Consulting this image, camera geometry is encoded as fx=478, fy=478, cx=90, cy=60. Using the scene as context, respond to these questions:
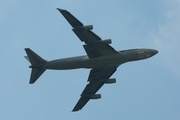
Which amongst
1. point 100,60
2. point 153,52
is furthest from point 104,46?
point 153,52

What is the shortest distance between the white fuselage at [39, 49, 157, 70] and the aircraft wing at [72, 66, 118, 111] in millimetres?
5667

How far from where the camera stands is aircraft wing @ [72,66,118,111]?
108938mm

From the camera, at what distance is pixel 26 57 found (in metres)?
105

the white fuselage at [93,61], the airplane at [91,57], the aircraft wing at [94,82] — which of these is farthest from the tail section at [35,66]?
the aircraft wing at [94,82]

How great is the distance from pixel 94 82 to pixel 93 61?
11.3 metres

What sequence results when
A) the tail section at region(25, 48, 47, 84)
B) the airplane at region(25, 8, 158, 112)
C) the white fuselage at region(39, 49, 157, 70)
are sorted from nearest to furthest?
the airplane at region(25, 8, 158, 112) < the white fuselage at region(39, 49, 157, 70) < the tail section at region(25, 48, 47, 84)

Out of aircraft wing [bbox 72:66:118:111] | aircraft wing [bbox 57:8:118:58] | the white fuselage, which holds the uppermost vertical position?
aircraft wing [bbox 57:8:118:58]

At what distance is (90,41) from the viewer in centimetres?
9975

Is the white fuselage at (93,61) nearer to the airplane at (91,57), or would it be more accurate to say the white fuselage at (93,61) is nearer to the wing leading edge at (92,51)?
the airplane at (91,57)

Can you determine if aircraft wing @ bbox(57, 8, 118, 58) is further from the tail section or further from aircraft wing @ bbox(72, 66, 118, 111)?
the tail section

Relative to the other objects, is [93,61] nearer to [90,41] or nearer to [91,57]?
[91,57]

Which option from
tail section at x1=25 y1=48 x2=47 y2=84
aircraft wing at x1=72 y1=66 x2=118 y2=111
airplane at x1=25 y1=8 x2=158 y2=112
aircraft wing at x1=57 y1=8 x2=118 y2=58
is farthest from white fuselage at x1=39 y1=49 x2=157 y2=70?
aircraft wing at x1=72 y1=66 x2=118 y2=111

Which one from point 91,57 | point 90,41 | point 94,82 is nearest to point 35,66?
point 91,57

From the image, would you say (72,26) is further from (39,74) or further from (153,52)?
(153,52)
